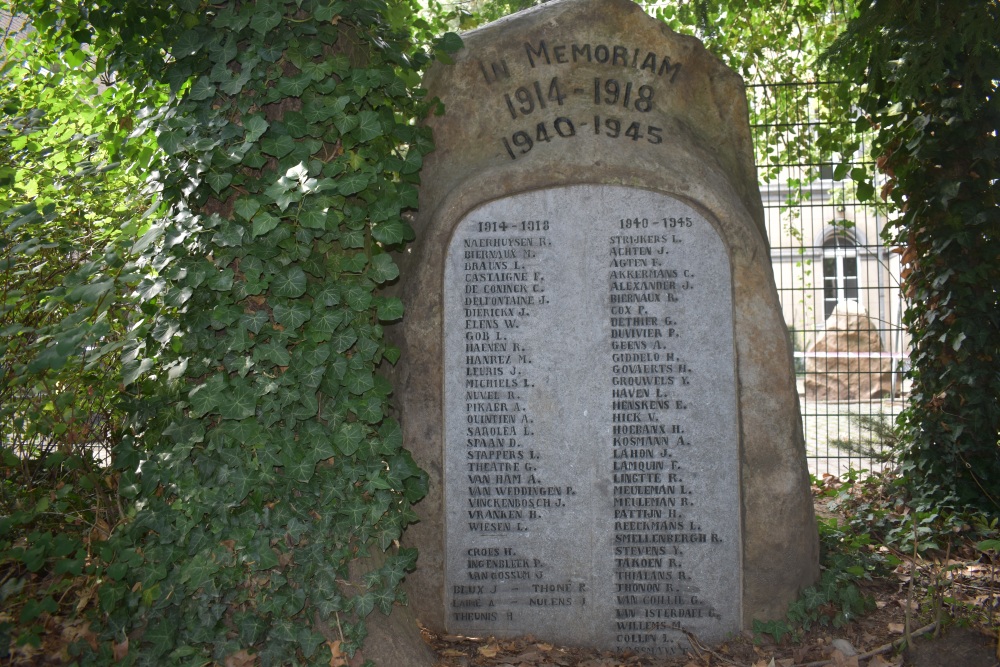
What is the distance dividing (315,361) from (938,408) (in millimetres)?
4495

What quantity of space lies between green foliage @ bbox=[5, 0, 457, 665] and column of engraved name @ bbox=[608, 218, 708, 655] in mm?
1144

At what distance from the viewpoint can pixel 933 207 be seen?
572 cm

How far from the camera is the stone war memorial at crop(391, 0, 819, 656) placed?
416 cm

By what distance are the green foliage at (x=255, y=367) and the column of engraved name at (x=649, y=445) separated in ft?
3.75

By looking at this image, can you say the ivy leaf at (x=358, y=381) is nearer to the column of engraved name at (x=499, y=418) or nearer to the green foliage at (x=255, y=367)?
the green foliage at (x=255, y=367)

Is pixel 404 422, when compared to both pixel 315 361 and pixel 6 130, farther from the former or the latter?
pixel 6 130

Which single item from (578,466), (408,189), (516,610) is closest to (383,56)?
(408,189)

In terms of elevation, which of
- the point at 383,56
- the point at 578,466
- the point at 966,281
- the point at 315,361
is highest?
the point at 383,56

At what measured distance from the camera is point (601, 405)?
421cm

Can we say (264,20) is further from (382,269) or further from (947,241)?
(947,241)

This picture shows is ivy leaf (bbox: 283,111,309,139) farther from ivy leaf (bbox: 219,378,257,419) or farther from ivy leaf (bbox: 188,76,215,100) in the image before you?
ivy leaf (bbox: 219,378,257,419)

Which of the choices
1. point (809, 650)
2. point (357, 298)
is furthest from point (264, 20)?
point (809, 650)

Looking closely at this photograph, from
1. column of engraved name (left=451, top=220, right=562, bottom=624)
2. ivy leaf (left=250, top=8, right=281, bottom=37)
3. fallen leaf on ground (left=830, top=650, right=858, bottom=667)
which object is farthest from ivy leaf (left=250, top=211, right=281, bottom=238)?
fallen leaf on ground (left=830, top=650, right=858, bottom=667)

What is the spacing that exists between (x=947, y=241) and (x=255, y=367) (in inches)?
183
